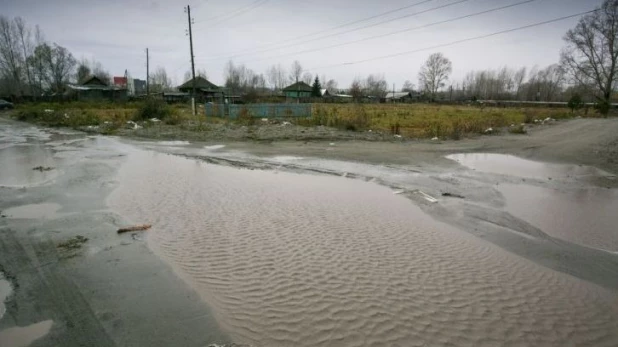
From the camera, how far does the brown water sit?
11.7ft

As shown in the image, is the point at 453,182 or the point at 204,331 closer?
the point at 204,331

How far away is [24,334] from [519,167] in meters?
13.0

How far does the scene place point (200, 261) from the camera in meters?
5.02

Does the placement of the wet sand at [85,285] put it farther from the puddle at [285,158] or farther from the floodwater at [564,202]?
the floodwater at [564,202]

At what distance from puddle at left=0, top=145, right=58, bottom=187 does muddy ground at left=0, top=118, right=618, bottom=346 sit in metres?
0.04

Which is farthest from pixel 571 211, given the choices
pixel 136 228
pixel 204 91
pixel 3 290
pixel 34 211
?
pixel 204 91

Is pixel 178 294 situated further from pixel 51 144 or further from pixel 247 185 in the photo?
pixel 51 144

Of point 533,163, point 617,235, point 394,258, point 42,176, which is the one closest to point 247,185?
point 394,258

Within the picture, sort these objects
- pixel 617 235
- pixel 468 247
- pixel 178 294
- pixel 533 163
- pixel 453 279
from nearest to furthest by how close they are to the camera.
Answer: pixel 178 294 < pixel 453 279 < pixel 468 247 < pixel 617 235 < pixel 533 163

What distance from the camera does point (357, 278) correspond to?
4.60 meters

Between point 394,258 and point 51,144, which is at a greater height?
point 51,144

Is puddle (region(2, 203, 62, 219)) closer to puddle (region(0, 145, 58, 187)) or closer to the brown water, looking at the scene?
the brown water

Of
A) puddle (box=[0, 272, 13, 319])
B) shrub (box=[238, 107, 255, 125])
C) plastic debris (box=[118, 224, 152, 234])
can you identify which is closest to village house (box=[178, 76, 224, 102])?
shrub (box=[238, 107, 255, 125])

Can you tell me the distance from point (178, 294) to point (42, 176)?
8152mm
